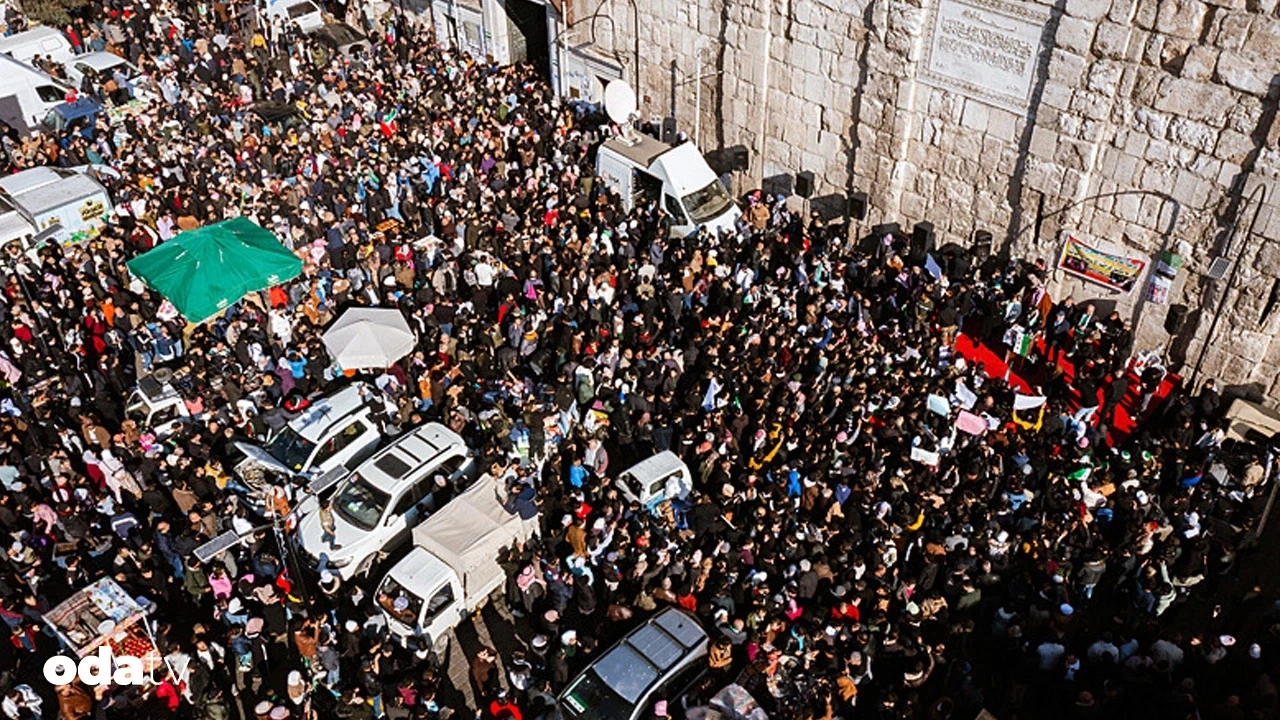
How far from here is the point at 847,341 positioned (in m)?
17.2

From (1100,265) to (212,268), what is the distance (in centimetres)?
1540

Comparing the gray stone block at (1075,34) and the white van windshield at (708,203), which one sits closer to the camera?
the gray stone block at (1075,34)

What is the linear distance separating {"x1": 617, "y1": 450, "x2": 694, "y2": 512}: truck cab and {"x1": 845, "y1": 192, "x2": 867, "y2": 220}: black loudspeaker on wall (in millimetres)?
8451

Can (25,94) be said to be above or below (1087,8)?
below

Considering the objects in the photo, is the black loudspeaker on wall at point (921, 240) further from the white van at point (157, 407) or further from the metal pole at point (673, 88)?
the white van at point (157, 407)

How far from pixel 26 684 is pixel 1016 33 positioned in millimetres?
17605

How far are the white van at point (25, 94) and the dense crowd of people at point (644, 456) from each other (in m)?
4.85

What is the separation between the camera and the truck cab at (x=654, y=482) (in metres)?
15.0

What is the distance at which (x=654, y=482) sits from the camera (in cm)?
1492

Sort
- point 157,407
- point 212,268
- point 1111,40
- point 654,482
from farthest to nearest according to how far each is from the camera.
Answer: point 212,268, point 157,407, point 1111,40, point 654,482

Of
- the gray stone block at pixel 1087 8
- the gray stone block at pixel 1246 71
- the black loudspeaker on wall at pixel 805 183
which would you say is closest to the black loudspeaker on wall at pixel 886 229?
the black loudspeaker on wall at pixel 805 183

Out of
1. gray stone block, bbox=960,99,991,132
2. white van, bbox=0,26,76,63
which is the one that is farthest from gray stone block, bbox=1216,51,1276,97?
white van, bbox=0,26,76,63

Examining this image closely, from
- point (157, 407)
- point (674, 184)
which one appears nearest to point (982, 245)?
point (674, 184)

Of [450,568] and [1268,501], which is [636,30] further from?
[1268,501]
